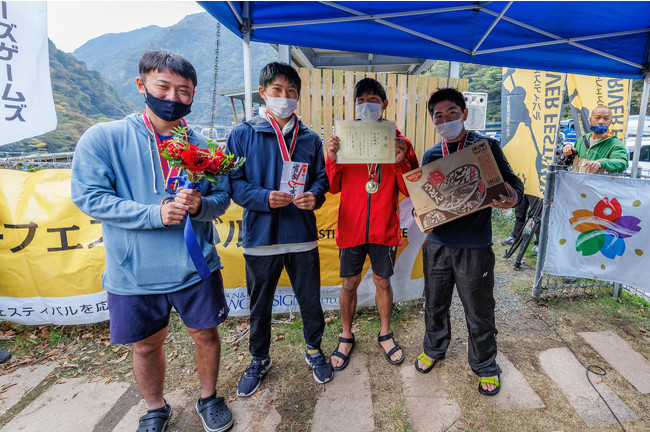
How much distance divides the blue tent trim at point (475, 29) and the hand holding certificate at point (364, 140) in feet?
3.14

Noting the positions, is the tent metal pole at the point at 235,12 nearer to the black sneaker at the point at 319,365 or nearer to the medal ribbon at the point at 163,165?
the medal ribbon at the point at 163,165

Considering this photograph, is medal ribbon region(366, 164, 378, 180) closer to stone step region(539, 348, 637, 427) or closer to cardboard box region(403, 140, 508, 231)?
cardboard box region(403, 140, 508, 231)

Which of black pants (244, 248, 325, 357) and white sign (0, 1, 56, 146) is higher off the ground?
white sign (0, 1, 56, 146)

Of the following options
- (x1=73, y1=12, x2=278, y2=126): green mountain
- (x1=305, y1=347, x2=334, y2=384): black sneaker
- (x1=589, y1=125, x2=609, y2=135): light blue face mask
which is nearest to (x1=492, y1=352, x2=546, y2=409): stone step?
(x1=305, y1=347, x2=334, y2=384): black sneaker

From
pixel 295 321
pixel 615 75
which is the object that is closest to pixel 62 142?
pixel 295 321

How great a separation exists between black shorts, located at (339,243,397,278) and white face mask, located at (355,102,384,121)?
42.2 inches

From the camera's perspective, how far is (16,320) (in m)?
3.28

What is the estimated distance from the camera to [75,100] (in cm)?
4053

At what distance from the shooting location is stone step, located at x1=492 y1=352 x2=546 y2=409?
7.61ft

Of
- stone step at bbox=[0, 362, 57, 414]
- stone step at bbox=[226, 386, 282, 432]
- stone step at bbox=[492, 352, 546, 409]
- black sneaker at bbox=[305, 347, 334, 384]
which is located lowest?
stone step at bbox=[0, 362, 57, 414]

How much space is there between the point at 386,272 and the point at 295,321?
55.2 inches

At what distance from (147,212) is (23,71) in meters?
2.53

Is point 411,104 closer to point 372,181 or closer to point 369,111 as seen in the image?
point 369,111

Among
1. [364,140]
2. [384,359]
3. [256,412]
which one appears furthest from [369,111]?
[256,412]
